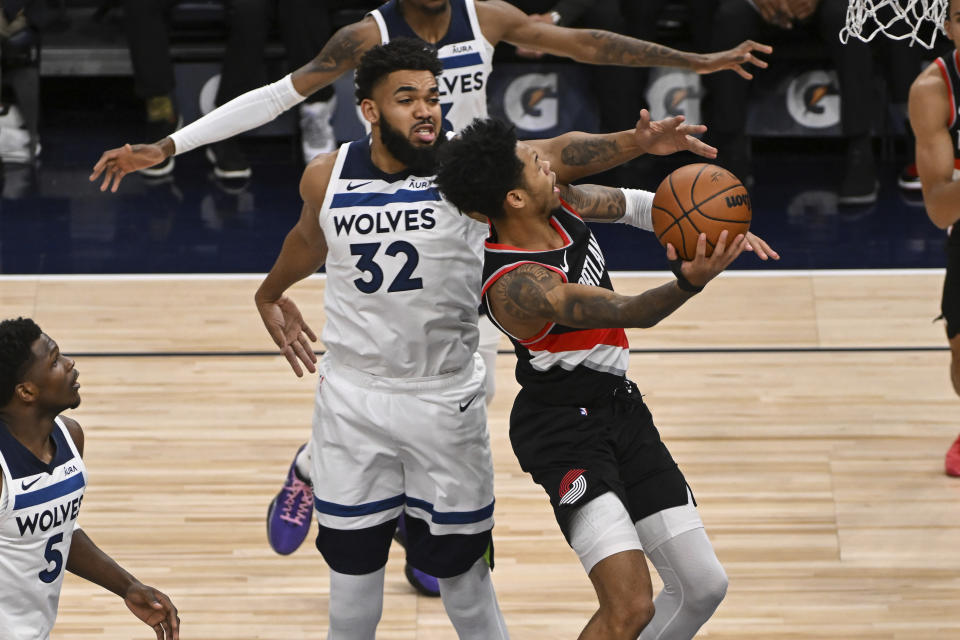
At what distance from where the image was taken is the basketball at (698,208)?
11.4ft

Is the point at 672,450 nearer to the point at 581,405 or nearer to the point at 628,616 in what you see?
the point at 581,405

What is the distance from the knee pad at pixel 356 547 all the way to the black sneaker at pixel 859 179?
4.79 meters

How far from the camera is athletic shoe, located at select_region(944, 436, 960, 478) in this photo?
5234 mm

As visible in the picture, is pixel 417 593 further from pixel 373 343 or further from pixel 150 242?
pixel 150 242

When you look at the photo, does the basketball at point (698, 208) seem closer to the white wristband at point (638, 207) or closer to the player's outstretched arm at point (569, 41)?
the white wristband at point (638, 207)

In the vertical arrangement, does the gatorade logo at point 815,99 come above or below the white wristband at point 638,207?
below

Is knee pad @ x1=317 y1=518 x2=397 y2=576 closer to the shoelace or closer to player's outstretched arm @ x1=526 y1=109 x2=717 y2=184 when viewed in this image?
the shoelace

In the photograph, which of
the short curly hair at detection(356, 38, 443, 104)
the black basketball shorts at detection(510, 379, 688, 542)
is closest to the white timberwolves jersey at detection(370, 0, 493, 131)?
the short curly hair at detection(356, 38, 443, 104)

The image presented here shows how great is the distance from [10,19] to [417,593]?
4961 mm

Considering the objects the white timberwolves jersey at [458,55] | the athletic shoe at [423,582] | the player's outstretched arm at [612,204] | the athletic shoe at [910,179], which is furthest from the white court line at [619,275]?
the player's outstretched arm at [612,204]

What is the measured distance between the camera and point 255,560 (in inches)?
189

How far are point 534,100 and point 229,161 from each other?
183cm

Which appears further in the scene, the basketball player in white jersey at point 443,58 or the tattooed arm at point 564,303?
the basketball player in white jersey at point 443,58

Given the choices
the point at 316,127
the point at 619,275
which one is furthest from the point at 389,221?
the point at 316,127
